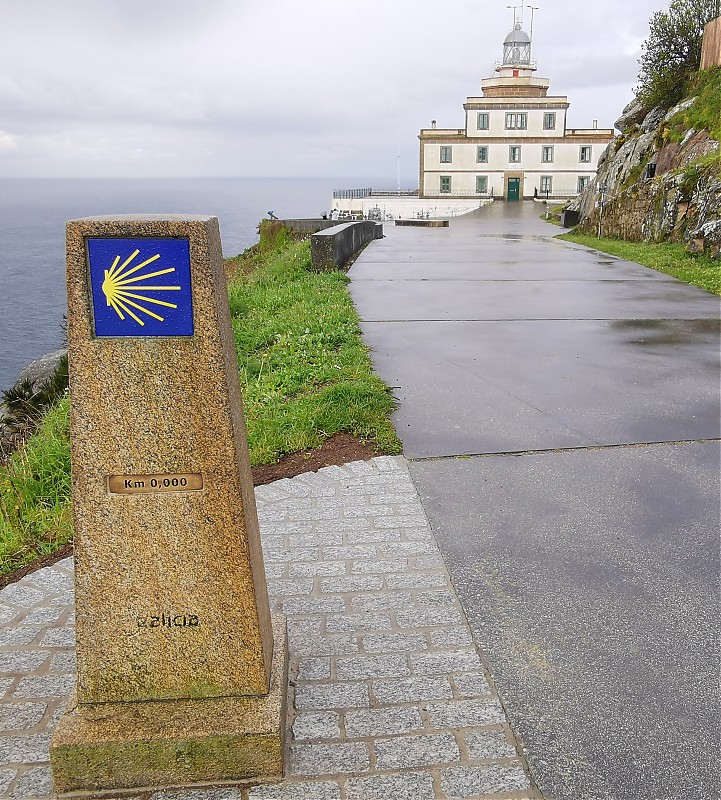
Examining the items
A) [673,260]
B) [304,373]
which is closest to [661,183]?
[673,260]

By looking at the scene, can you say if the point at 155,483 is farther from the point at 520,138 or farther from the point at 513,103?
the point at 513,103

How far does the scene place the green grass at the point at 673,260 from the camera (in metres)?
14.6

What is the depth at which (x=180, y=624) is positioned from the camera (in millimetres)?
2680

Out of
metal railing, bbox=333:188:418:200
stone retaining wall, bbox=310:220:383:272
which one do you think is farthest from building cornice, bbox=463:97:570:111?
stone retaining wall, bbox=310:220:383:272

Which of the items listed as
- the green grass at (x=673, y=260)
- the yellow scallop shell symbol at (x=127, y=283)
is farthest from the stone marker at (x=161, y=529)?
the green grass at (x=673, y=260)

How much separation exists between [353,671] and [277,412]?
358 cm

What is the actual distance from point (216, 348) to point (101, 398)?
416mm

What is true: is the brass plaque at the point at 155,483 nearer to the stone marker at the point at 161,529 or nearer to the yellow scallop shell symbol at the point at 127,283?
the stone marker at the point at 161,529

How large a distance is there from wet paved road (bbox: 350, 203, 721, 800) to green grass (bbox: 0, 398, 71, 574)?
99.0 inches

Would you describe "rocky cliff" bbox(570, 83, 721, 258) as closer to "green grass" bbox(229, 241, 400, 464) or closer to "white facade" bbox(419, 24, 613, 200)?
"green grass" bbox(229, 241, 400, 464)

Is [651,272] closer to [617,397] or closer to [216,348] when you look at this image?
[617,397]

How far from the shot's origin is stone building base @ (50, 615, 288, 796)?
8.69 feet

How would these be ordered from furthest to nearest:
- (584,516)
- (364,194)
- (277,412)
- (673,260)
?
1. (364,194)
2. (673,260)
3. (277,412)
4. (584,516)

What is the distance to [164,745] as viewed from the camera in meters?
2.67
